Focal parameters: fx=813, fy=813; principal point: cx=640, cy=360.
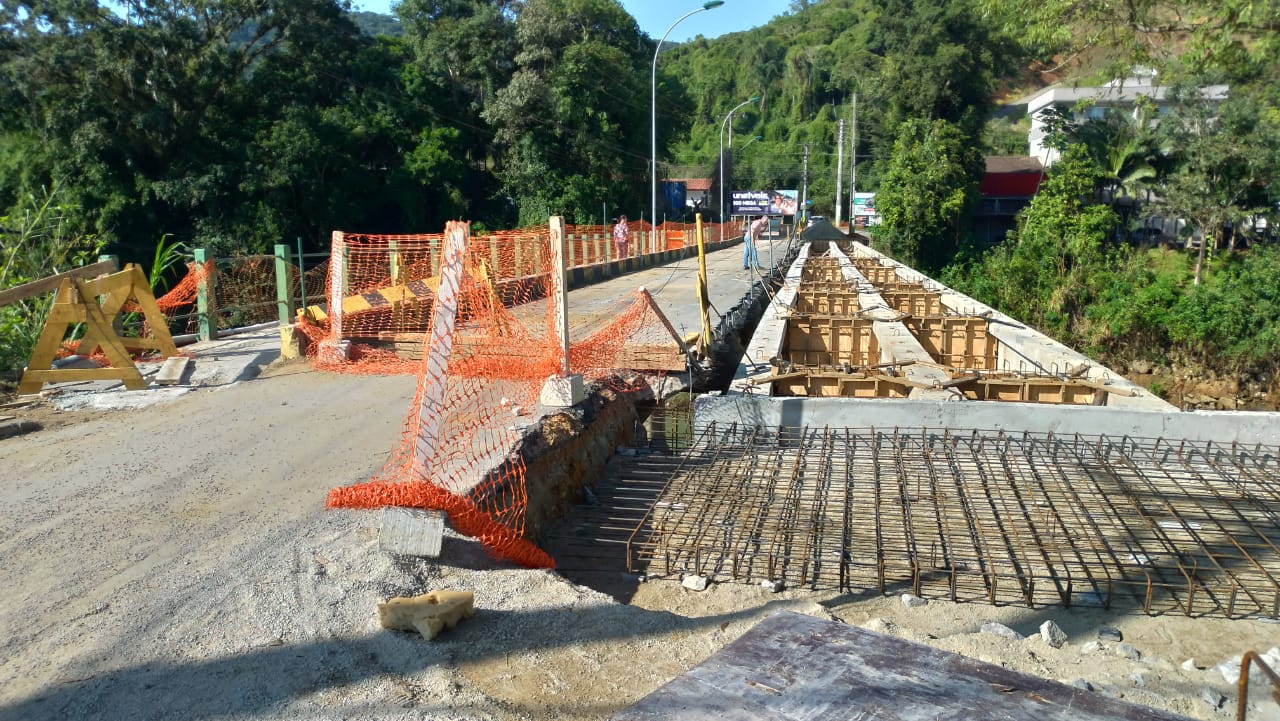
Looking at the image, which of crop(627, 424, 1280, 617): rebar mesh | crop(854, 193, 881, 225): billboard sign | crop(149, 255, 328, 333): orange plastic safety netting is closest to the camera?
crop(627, 424, 1280, 617): rebar mesh

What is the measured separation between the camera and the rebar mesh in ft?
16.3

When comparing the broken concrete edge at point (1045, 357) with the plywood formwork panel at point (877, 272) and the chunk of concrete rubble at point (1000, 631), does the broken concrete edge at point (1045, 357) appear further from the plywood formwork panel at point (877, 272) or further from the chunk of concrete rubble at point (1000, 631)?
the chunk of concrete rubble at point (1000, 631)

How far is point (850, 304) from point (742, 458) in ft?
33.0

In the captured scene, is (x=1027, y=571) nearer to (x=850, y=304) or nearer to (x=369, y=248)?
(x=369, y=248)

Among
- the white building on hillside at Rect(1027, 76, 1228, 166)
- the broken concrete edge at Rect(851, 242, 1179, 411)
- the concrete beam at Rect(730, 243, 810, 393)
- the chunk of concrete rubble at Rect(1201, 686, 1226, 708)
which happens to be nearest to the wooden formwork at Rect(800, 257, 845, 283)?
the broken concrete edge at Rect(851, 242, 1179, 411)

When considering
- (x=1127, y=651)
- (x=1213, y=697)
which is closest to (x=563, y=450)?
(x=1127, y=651)

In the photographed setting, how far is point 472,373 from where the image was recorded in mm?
8234

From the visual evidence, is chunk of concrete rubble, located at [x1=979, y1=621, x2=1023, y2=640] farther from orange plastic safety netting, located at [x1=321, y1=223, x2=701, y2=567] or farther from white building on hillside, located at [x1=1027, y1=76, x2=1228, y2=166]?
white building on hillside, located at [x1=1027, y1=76, x2=1228, y2=166]

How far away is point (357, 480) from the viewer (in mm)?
5660

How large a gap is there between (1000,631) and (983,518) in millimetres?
1703

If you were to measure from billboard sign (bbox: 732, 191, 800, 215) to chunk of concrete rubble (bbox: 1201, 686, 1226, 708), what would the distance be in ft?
200

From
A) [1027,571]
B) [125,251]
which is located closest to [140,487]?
[1027,571]

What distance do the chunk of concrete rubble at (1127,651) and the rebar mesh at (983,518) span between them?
0.42 m

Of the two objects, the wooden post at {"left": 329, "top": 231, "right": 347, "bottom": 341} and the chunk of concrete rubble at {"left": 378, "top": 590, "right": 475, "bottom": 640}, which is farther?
the wooden post at {"left": 329, "top": 231, "right": 347, "bottom": 341}
